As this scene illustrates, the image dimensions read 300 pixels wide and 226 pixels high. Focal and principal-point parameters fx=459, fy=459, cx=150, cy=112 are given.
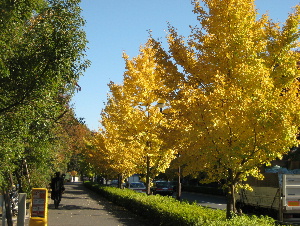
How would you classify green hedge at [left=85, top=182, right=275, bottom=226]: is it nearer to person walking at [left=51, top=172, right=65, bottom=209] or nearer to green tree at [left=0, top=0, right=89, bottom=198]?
green tree at [left=0, top=0, right=89, bottom=198]

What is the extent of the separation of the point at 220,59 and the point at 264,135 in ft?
7.26

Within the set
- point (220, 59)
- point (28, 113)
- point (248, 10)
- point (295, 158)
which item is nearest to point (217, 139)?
point (220, 59)

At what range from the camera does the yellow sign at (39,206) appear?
468 inches

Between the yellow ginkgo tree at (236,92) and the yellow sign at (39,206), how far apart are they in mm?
3803

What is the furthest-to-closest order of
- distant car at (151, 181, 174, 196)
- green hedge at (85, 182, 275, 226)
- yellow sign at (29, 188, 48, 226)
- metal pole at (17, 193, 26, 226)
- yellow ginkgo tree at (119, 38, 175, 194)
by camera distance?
distant car at (151, 181, 174, 196), yellow ginkgo tree at (119, 38, 175, 194), yellow sign at (29, 188, 48, 226), metal pole at (17, 193, 26, 226), green hedge at (85, 182, 275, 226)

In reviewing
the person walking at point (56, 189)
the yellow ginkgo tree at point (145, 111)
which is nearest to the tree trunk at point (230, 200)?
the yellow ginkgo tree at point (145, 111)

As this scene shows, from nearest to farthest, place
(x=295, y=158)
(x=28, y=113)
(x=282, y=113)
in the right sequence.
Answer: (x=282, y=113) < (x=28, y=113) < (x=295, y=158)

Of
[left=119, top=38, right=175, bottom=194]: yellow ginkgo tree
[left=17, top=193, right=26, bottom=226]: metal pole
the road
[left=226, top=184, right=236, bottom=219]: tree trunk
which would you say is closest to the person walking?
[left=119, top=38, right=175, bottom=194]: yellow ginkgo tree

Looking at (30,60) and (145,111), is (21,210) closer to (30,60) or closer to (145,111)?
(30,60)

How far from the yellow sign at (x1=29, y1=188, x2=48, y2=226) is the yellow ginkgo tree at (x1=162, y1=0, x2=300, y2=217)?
3803 millimetres

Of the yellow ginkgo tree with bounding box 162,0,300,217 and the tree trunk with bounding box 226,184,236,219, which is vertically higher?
the yellow ginkgo tree with bounding box 162,0,300,217

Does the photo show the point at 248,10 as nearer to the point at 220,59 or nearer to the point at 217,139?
the point at 220,59

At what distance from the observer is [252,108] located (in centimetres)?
999

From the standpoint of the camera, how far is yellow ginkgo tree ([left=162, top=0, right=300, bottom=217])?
10.1 metres
